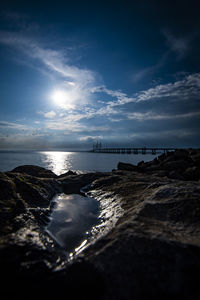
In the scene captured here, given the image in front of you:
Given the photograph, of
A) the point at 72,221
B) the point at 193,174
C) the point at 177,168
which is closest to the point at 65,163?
the point at 177,168

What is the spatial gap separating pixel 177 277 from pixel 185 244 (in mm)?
540

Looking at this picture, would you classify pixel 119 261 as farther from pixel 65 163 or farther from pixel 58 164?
pixel 65 163

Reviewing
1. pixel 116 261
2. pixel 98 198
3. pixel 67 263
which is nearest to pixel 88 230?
pixel 67 263

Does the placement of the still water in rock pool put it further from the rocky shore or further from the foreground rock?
the foreground rock

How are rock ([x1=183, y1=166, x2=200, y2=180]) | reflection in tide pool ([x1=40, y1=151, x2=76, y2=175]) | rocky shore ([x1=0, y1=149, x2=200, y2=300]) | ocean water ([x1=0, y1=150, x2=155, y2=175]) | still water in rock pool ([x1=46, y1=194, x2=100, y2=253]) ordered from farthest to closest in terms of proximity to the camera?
1. ocean water ([x1=0, y1=150, x2=155, y2=175])
2. reflection in tide pool ([x1=40, y1=151, x2=76, y2=175])
3. rock ([x1=183, y1=166, x2=200, y2=180])
4. still water in rock pool ([x1=46, y1=194, x2=100, y2=253])
5. rocky shore ([x1=0, y1=149, x2=200, y2=300])

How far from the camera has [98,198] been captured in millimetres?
7227

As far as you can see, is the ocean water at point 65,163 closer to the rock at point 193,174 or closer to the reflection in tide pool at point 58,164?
the reflection in tide pool at point 58,164

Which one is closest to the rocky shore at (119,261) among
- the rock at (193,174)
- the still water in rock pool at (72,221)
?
the still water in rock pool at (72,221)

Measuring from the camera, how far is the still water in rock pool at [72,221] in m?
3.59

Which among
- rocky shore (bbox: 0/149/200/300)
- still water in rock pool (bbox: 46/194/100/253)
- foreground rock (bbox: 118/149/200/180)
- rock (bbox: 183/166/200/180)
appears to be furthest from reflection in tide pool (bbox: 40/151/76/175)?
rocky shore (bbox: 0/149/200/300)

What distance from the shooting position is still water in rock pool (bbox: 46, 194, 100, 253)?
3.59 metres

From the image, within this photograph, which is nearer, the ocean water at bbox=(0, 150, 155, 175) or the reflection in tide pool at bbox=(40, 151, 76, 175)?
the reflection in tide pool at bbox=(40, 151, 76, 175)

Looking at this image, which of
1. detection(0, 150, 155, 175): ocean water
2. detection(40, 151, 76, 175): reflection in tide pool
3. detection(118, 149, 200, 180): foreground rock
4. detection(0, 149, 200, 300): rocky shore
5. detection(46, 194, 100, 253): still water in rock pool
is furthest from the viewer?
detection(0, 150, 155, 175): ocean water

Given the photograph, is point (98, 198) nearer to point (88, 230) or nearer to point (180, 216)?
point (88, 230)
